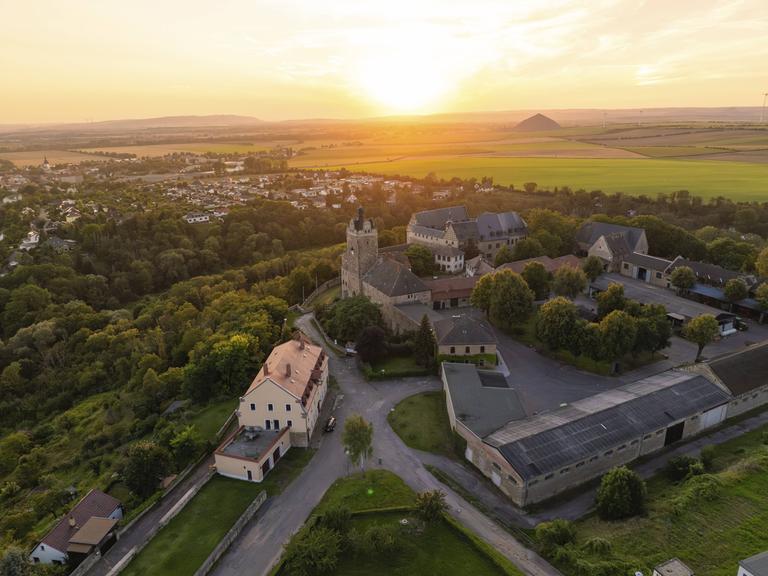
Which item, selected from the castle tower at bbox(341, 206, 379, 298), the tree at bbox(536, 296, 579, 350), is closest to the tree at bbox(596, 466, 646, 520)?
the tree at bbox(536, 296, 579, 350)

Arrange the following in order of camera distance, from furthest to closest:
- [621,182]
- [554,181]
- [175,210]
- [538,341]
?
[554,181], [621,182], [175,210], [538,341]

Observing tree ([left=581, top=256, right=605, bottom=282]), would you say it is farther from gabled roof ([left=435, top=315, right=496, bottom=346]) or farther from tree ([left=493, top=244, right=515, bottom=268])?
gabled roof ([left=435, top=315, right=496, bottom=346])

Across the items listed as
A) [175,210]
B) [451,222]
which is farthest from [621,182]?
[175,210]

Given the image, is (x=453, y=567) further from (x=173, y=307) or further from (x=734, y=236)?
(x=734, y=236)

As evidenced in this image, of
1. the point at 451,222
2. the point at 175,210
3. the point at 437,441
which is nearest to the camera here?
the point at 437,441

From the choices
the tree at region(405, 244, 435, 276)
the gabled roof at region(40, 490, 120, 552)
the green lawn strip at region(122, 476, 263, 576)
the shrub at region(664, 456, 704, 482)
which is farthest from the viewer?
the tree at region(405, 244, 435, 276)

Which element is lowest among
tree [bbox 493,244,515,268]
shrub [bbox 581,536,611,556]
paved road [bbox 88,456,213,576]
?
paved road [bbox 88,456,213,576]

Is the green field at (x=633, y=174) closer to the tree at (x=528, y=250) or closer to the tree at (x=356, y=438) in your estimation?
the tree at (x=528, y=250)
